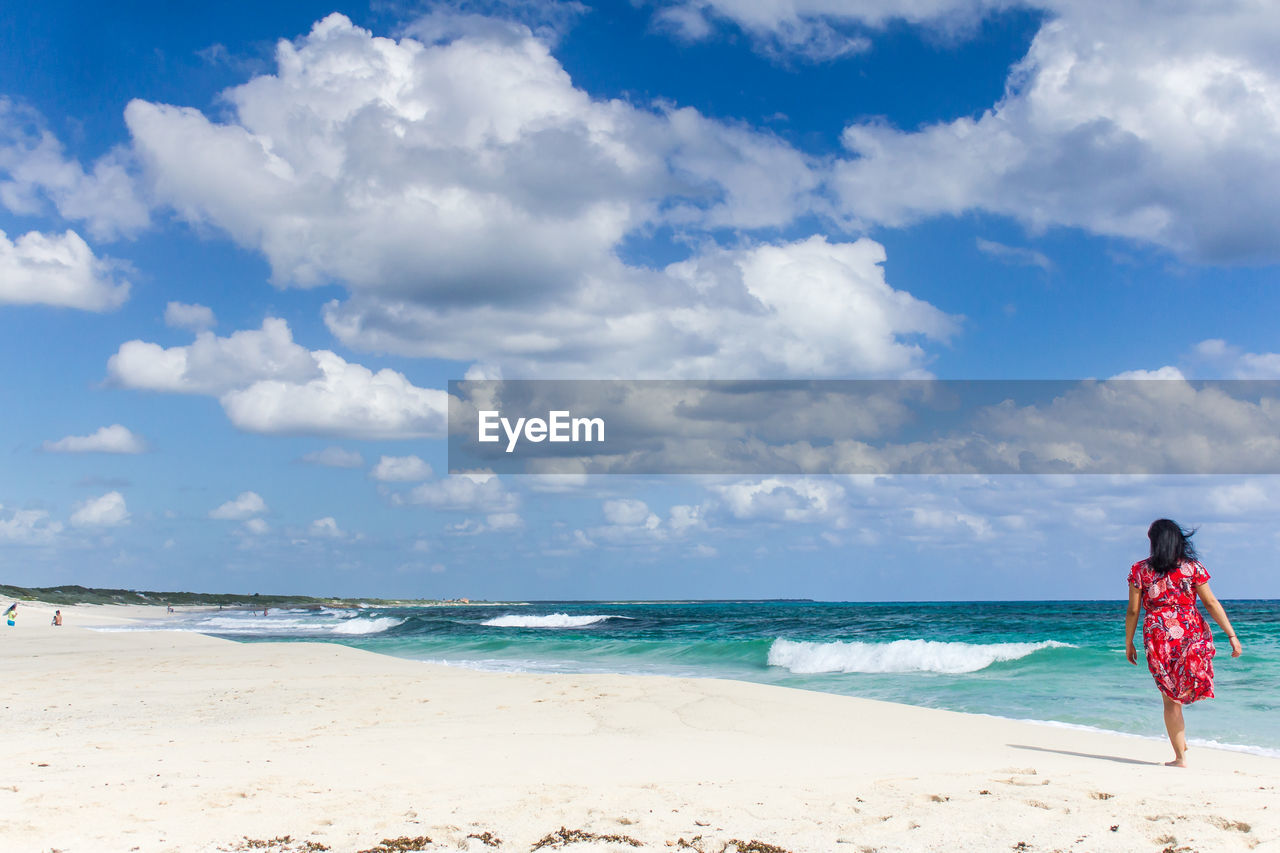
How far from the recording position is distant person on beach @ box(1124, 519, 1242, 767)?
22.6 ft

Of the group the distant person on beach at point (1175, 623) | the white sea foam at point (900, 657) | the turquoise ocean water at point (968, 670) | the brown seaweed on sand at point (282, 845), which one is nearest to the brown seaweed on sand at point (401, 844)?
the brown seaweed on sand at point (282, 845)

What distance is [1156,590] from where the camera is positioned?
7.04 metres

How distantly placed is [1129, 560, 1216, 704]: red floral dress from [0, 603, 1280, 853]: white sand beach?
0.69 metres

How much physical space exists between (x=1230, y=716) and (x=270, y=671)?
52.8 feet

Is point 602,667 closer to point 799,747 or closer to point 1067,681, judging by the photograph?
point 1067,681

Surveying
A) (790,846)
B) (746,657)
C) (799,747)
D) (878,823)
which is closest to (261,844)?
(790,846)

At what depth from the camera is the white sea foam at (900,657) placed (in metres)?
19.6

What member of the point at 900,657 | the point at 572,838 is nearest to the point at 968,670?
the point at 900,657

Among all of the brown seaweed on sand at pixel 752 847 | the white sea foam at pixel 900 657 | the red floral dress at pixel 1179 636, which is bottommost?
the white sea foam at pixel 900 657

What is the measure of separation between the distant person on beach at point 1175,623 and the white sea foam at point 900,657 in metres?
12.4

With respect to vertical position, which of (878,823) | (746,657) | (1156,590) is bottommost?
(746,657)

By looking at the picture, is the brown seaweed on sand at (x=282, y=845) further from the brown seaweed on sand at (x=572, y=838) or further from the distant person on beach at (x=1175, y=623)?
the distant person on beach at (x=1175, y=623)

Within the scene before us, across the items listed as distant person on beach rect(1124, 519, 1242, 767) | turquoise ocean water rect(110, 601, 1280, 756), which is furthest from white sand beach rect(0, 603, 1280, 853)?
turquoise ocean water rect(110, 601, 1280, 756)

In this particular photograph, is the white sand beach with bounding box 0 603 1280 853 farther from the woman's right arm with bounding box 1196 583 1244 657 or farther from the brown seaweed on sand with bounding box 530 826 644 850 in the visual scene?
Result: the woman's right arm with bounding box 1196 583 1244 657
